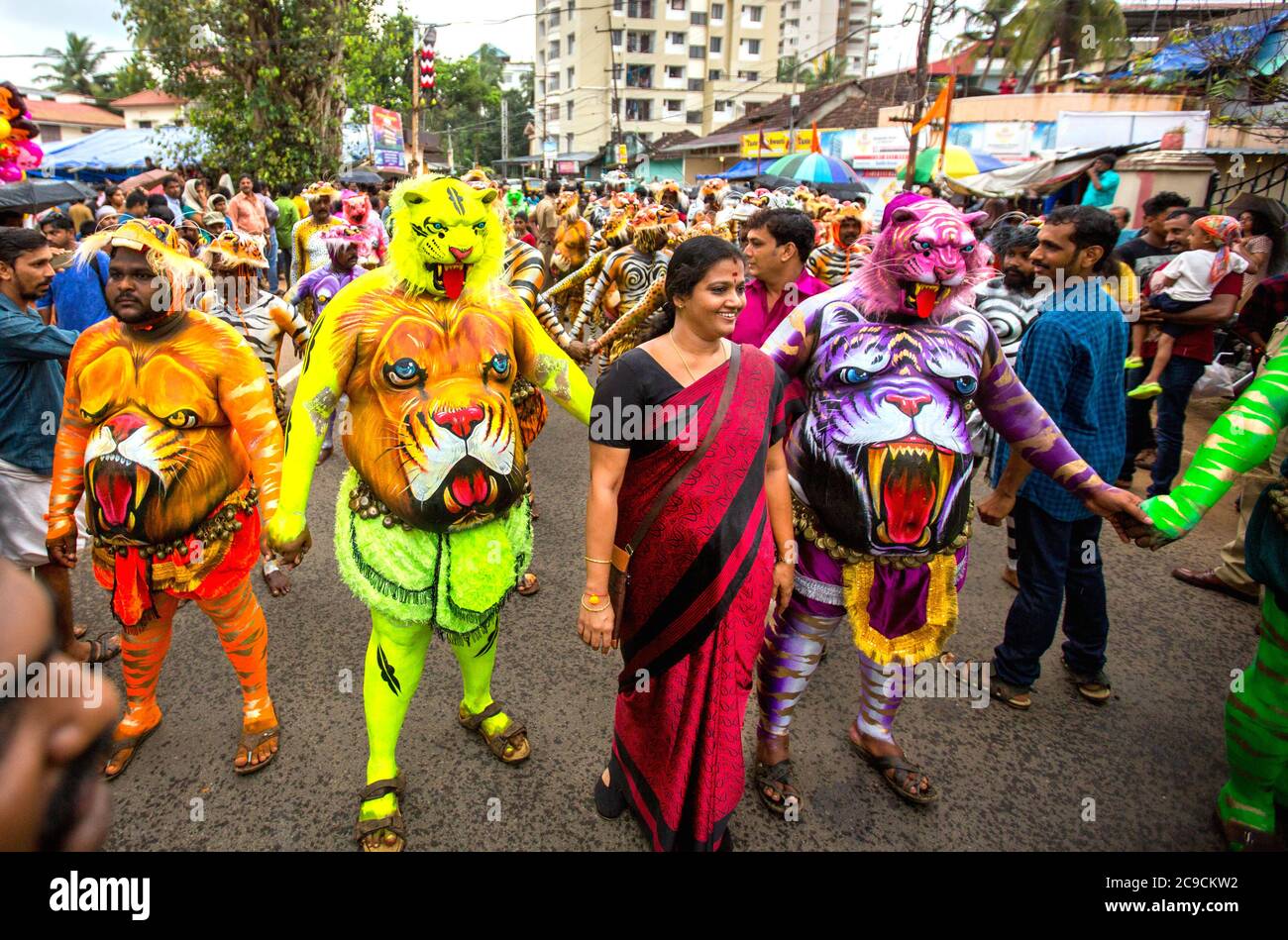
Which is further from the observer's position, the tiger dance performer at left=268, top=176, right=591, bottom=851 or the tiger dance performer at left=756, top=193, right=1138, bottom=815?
the tiger dance performer at left=756, top=193, right=1138, bottom=815

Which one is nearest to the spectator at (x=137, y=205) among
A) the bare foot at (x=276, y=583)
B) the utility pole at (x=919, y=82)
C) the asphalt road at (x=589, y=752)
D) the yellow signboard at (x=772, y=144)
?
the asphalt road at (x=589, y=752)

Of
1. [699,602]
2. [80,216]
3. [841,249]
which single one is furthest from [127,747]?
[80,216]

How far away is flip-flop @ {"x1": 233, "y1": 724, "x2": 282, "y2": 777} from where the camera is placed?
113 inches

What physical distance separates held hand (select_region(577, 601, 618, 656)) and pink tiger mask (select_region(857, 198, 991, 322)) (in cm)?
133

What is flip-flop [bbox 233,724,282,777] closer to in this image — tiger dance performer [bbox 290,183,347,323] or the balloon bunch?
tiger dance performer [bbox 290,183,347,323]

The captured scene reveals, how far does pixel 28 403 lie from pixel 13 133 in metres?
3.52

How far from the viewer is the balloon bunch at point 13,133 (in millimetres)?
5206

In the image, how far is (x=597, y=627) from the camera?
2.21 m

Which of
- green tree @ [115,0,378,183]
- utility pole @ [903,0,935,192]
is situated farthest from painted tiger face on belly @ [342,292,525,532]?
green tree @ [115,0,378,183]

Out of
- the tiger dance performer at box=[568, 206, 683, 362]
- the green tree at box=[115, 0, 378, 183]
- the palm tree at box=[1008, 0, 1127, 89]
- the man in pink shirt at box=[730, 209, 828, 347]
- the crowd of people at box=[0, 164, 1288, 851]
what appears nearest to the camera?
the crowd of people at box=[0, 164, 1288, 851]

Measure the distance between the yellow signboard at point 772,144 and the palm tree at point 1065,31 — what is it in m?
13.3

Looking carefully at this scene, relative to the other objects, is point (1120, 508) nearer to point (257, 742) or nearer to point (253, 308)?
point (257, 742)

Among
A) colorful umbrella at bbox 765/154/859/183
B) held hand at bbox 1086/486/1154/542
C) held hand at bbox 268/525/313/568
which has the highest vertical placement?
colorful umbrella at bbox 765/154/859/183

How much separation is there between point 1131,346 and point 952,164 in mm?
9742
